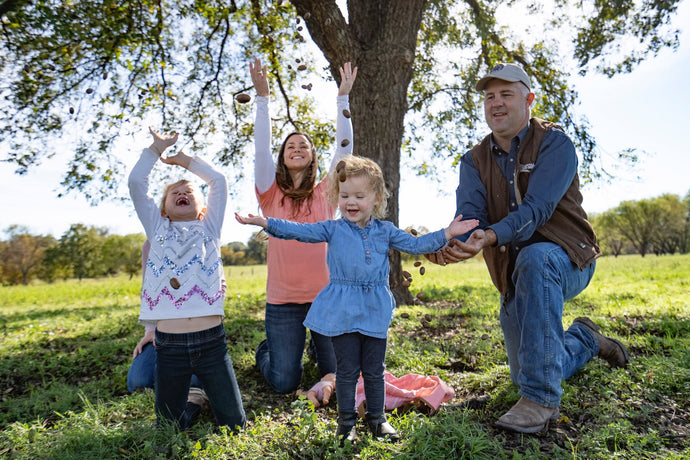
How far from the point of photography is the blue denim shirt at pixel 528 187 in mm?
3096

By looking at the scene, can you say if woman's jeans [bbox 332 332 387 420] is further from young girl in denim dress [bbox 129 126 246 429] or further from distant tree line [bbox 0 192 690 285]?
distant tree line [bbox 0 192 690 285]

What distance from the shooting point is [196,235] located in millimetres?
3234

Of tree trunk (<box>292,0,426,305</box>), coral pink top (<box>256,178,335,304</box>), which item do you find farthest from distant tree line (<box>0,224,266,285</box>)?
coral pink top (<box>256,178,335,304</box>)

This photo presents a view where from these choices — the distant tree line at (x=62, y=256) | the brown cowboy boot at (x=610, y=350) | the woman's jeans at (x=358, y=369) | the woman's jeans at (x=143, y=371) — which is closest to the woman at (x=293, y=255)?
the woman's jeans at (x=143, y=371)

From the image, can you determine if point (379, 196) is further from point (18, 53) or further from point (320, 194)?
point (18, 53)

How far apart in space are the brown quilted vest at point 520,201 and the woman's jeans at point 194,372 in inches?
84.3

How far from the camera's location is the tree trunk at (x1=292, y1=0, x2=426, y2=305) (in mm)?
6535

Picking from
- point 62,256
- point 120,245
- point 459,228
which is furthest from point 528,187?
point 120,245

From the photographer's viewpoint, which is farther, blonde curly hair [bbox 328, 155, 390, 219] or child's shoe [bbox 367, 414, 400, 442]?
blonde curly hair [bbox 328, 155, 390, 219]

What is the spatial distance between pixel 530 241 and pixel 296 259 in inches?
77.3

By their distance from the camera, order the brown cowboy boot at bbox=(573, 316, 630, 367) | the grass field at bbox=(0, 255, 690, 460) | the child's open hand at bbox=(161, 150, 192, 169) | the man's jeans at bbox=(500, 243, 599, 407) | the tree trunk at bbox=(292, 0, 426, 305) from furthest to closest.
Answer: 1. the tree trunk at bbox=(292, 0, 426, 305)
2. the brown cowboy boot at bbox=(573, 316, 630, 367)
3. the child's open hand at bbox=(161, 150, 192, 169)
4. the man's jeans at bbox=(500, 243, 599, 407)
5. the grass field at bbox=(0, 255, 690, 460)

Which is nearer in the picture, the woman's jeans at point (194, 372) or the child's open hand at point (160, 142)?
the woman's jeans at point (194, 372)

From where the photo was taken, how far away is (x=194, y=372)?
3.12 m

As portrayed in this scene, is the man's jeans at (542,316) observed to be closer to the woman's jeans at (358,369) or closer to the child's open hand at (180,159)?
the woman's jeans at (358,369)
